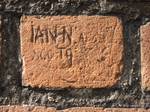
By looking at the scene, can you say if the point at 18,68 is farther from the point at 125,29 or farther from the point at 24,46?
the point at 125,29

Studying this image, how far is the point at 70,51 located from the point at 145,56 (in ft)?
0.37

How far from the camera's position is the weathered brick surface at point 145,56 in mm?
797

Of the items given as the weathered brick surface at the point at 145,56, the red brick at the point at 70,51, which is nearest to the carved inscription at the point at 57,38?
the red brick at the point at 70,51

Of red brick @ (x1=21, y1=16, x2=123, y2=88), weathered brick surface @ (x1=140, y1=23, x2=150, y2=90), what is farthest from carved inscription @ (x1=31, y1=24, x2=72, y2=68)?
weathered brick surface @ (x1=140, y1=23, x2=150, y2=90)

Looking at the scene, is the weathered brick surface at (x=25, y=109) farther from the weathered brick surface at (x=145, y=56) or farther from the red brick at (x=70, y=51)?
the weathered brick surface at (x=145, y=56)

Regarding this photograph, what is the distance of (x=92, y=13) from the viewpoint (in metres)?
0.80

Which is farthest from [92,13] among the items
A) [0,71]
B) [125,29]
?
[0,71]

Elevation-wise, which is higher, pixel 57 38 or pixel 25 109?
pixel 57 38

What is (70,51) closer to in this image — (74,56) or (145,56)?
(74,56)

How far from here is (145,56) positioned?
2.62 ft

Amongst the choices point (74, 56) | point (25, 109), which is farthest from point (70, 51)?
point (25, 109)

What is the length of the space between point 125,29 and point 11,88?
196 mm

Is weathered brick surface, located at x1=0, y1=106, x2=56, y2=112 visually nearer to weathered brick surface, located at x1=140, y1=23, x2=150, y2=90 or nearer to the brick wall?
the brick wall

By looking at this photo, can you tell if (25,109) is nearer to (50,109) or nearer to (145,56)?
(50,109)
